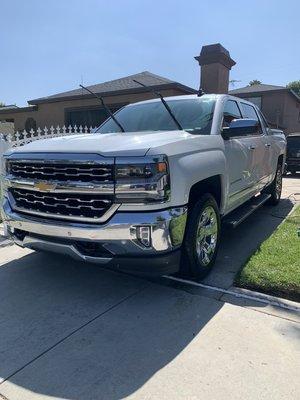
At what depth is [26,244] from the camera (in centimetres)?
400

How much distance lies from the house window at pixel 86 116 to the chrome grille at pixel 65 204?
13.8 m

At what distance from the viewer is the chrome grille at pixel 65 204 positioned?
135 inches

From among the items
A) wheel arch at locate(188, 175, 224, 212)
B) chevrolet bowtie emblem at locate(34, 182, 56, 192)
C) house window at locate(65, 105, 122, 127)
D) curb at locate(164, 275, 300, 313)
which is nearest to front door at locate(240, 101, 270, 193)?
wheel arch at locate(188, 175, 224, 212)

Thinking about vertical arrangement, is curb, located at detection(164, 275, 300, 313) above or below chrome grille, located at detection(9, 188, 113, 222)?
below

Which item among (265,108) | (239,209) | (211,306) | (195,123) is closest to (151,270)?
(211,306)

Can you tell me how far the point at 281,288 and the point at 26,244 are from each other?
256 centimetres

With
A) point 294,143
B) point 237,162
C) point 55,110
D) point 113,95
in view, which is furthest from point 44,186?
point 55,110

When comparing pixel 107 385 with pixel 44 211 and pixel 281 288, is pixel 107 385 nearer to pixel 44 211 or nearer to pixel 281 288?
pixel 44 211

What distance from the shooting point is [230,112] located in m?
5.25

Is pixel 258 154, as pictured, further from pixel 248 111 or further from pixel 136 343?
pixel 136 343

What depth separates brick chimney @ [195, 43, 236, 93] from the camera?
50.1ft

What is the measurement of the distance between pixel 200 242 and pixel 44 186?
5.41 ft

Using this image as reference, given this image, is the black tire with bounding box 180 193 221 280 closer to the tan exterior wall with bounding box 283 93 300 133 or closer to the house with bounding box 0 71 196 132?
the house with bounding box 0 71 196 132

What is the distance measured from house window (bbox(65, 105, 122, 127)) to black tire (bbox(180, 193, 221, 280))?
540 inches
